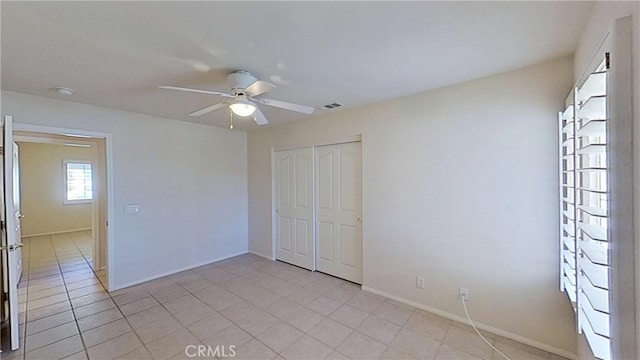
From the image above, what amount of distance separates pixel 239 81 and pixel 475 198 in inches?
95.1

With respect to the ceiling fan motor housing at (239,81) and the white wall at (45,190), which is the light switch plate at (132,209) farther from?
the white wall at (45,190)

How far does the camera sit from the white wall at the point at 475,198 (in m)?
2.21

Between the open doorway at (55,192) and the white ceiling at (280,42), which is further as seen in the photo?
the open doorway at (55,192)

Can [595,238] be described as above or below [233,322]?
above

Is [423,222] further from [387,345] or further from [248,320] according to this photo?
[248,320]

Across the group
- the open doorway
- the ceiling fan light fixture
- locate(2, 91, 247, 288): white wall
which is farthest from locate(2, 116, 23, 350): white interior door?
the open doorway

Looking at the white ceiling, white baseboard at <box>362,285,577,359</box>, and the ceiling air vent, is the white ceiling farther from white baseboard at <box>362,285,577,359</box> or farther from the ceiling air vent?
white baseboard at <box>362,285,577,359</box>

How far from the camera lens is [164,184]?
158 inches

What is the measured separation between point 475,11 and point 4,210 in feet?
13.0

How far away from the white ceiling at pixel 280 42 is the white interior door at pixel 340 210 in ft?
3.95

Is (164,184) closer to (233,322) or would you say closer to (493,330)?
(233,322)

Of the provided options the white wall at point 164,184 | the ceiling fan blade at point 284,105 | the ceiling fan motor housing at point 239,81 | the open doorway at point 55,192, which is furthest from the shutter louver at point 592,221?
the open doorway at point 55,192

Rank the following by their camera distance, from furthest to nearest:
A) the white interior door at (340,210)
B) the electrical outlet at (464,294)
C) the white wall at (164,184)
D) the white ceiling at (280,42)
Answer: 1. the white interior door at (340,210)
2. the white wall at (164,184)
3. the electrical outlet at (464,294)
4. the white ceiling at (280,42)

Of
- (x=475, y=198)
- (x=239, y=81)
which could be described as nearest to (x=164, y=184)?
(x=239, y=81)
